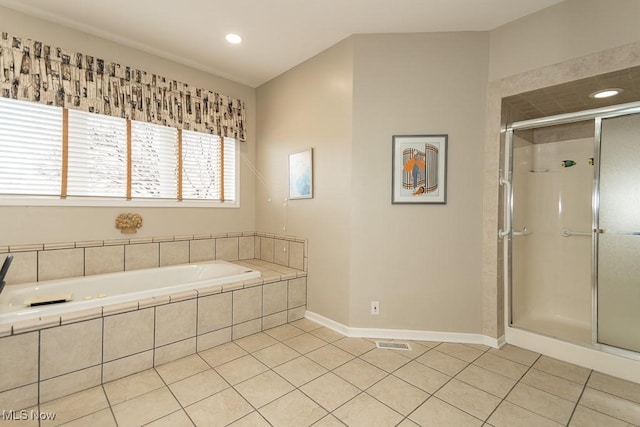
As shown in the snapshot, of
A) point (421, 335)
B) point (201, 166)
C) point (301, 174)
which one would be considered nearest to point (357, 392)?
point (421, 335)

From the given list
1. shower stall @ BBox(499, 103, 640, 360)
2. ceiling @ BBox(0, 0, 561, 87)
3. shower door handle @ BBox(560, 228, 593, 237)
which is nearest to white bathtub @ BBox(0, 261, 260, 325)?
ceiling @ BBox(0, 0, 561, 87)

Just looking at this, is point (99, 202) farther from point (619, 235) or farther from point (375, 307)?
point (619, 235)

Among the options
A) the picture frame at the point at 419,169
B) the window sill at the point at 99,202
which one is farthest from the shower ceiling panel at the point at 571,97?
the window sill at the point at 99,202

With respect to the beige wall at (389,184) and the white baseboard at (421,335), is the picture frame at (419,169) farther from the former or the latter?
the white baseboard at (421,335)

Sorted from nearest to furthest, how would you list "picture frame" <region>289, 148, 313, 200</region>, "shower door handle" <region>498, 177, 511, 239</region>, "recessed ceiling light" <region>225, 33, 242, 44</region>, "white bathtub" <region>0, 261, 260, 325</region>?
1. "white bathtub" <region>0, 261, 260, 325</region>
2. "shower door handle" <region>498, 177, 511, 239</region>
3. "recessed ceiling light" <region>225, 33, 242, 44</region>
4. "picture frame" <region>289, 148, 313, 200</region>

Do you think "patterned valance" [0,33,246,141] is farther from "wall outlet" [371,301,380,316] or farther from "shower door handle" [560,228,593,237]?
"shower door handle" [560,228,593,237]

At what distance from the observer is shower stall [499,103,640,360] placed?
6.90 ft

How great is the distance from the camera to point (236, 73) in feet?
11.0

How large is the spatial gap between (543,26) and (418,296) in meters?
2.27

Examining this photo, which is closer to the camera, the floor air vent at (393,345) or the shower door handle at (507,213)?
the floor air vent at (393,345)

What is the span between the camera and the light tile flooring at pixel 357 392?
1574mm

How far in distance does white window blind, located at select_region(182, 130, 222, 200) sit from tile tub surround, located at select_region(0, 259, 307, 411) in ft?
4.30

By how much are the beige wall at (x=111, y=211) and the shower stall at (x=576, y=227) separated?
2.80 m

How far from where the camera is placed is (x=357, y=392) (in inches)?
70.9
